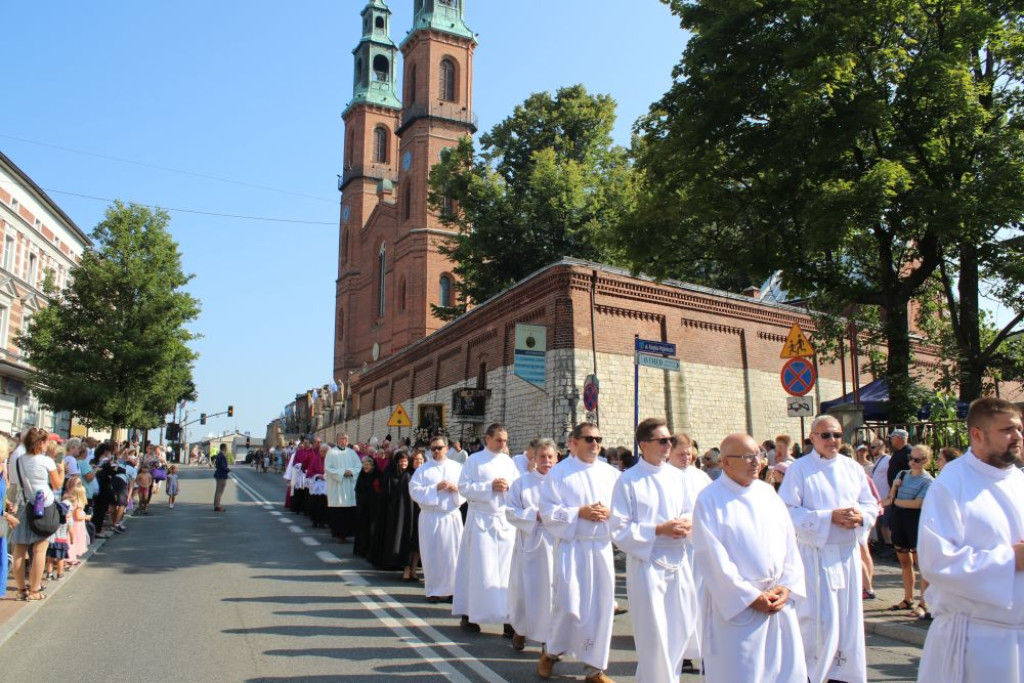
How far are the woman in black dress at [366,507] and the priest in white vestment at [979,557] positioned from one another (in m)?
10.6

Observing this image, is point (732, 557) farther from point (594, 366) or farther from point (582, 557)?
point (594, 366)

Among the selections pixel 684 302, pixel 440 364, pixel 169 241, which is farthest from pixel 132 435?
pixel 684 302

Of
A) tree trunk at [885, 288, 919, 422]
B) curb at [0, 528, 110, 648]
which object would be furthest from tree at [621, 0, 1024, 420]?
curb at [0, 528, 110, 648]

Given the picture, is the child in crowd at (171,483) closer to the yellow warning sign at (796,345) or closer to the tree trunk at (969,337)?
the yellow warning sign at (796,345)

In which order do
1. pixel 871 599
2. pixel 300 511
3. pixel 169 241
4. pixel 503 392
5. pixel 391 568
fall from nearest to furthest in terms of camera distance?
pixel 871 599 → pixel 391 568 → pixel 300 511 → pixel 503 392 → pixel 169 241

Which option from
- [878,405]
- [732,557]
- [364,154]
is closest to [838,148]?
[878,405]

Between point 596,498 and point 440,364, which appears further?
point 440,364

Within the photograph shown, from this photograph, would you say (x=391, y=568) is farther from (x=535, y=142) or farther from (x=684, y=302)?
(x=535, y=142)

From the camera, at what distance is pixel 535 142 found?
38.8 meters

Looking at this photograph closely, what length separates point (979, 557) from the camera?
3.86 meters

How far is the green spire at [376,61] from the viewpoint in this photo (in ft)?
234

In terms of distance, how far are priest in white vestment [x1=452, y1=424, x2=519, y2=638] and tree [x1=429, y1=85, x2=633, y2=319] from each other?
23.3 metres

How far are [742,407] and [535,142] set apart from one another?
1703 cm

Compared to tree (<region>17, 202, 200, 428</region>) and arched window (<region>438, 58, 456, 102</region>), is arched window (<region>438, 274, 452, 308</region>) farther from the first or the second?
tree (<region>17, 202, 200, 428</region>)
